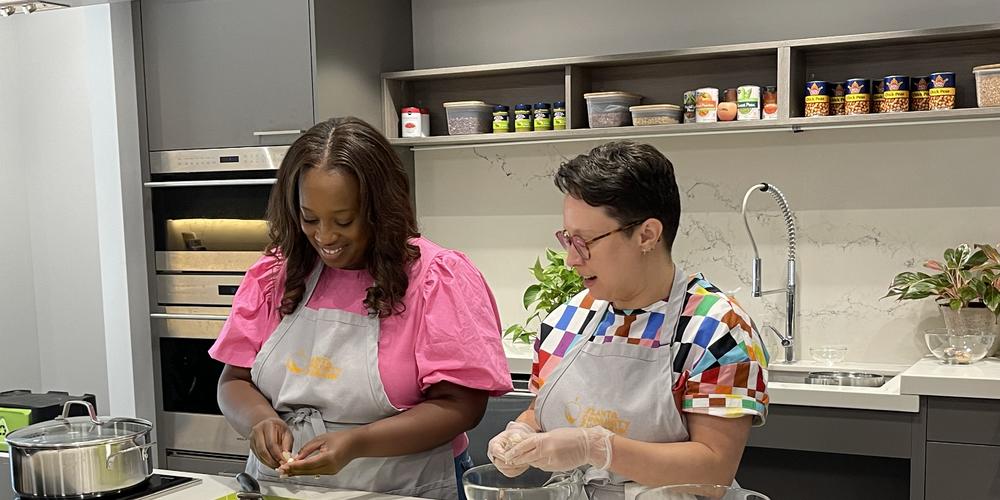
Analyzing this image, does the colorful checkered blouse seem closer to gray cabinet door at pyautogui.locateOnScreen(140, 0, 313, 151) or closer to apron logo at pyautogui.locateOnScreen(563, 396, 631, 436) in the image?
apron logo at pyautogui.locateOnScreen(563, 396, 631, 436)

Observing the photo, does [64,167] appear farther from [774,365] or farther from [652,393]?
[652,393]

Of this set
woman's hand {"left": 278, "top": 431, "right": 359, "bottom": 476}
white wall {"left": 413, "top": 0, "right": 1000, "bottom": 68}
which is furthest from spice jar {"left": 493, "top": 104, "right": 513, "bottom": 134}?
woman's hand {"left": 278, "top": 431, "right": 359, "bottom": 476}

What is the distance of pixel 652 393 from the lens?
1520 mm

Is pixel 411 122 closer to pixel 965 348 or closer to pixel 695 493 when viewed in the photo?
pixel 965 348

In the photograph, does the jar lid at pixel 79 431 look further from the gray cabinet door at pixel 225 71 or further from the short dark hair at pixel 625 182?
the gray cabinet door at pixel 225 71

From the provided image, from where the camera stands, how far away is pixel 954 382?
2582mm

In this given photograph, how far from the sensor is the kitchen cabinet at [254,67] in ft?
10.9

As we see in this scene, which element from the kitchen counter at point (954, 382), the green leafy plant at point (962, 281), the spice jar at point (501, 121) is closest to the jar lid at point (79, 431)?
the kitchen counter at point (954, 382)

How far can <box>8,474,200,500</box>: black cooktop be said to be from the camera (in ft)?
5.30

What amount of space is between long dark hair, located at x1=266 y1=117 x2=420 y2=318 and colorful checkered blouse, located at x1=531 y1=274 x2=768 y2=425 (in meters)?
0.36

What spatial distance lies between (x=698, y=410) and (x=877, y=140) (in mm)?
2080

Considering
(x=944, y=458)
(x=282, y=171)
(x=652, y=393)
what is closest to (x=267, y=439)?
(x=282, y=171)

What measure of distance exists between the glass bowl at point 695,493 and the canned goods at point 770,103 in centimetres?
220

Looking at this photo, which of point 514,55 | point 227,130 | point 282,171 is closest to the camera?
point 282,171
